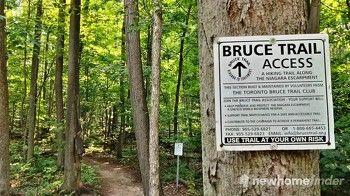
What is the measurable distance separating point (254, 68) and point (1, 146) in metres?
10.8

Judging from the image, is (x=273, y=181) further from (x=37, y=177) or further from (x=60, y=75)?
(x=37, y=177)

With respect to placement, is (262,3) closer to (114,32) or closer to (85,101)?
(114,32)

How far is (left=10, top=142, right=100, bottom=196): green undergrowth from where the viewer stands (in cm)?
1444

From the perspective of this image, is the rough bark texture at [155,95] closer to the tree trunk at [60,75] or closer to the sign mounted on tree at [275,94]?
the sign mounted on tree at [275,94]

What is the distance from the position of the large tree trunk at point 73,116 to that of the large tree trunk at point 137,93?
174 inches

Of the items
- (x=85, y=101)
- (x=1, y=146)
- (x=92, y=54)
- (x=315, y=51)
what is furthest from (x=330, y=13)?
(x=85, y=101)

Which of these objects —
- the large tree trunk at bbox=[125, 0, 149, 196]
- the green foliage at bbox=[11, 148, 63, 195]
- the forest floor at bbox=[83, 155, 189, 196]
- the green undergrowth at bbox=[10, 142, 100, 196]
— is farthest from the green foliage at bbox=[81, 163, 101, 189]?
the large tree trunk at bbox=[125, 0, 149, 196]

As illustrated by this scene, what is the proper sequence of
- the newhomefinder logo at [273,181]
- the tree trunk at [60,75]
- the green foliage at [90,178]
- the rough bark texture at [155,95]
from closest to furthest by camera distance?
1. the newhomefinder logo at [273,181]
2. the rough bark texture at [155,95]
3. the green foliage at [90,178]
4. the tree trunk at [60,75]

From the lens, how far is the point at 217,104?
1.34 meters

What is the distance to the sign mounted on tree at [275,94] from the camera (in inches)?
50.8

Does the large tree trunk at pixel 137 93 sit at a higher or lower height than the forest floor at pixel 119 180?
higher

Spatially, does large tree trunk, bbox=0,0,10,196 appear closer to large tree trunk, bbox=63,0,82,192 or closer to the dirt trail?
large tree trunk, bbox=63,0,82,192

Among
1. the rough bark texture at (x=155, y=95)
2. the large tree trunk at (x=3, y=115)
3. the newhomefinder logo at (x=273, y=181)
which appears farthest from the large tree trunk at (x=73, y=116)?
the newhomefinder logo at (x=273, y=181)

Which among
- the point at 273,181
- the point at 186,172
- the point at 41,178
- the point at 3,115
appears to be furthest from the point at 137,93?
the point at 41,178
